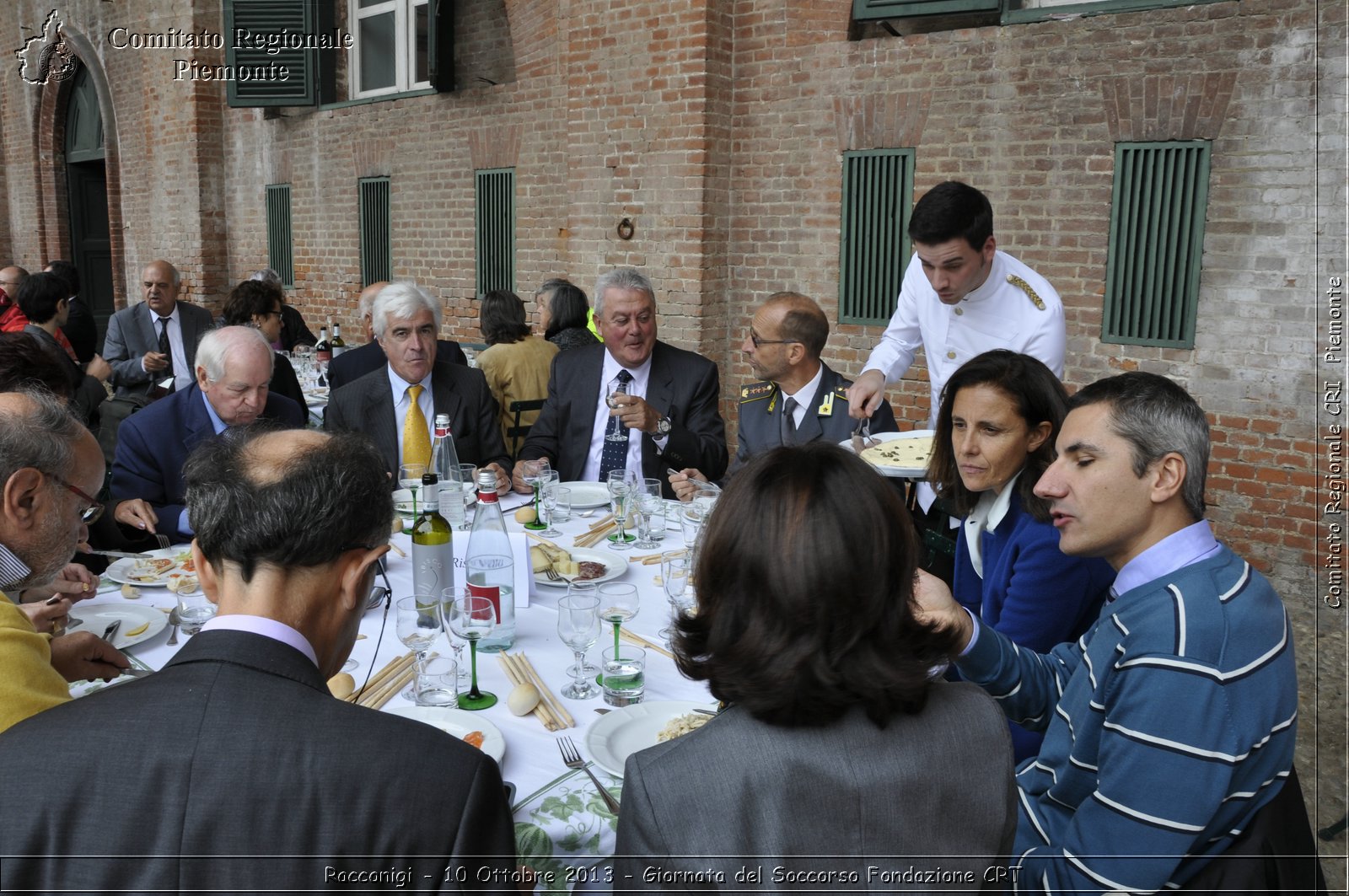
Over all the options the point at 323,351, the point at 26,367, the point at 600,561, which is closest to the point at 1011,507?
the point at 600,561

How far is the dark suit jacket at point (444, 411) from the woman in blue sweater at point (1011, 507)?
223cm

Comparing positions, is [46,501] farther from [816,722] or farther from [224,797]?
[816,722]

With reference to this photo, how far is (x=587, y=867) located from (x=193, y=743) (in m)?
0.69

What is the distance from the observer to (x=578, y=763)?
183 centimetres

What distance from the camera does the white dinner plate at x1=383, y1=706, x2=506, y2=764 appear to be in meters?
1.87

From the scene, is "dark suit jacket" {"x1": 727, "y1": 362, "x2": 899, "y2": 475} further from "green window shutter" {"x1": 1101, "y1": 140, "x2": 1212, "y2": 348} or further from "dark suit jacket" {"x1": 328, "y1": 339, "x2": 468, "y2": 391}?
"green window shutter" {"x1": 1101, "y1": 140, "x2": 1212, "y2": 348}

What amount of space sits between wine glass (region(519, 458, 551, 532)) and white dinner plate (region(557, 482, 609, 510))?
0.32 ft

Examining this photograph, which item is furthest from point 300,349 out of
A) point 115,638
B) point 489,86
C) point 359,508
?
point 359,508

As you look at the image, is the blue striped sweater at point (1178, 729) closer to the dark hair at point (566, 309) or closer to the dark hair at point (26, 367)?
the dark hair at point (26, 367)

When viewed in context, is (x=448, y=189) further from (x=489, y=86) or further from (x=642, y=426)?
(x=642, y=426)

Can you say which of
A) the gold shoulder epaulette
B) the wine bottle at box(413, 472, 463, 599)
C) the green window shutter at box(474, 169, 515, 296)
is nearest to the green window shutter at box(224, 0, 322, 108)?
the green window shutter at box(474, 169, 515, 296)

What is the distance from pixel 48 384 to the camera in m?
3.10

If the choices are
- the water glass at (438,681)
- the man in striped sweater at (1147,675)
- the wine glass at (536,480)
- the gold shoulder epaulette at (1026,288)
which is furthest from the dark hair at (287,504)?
the gold shoulder epaulette at (1026,288)

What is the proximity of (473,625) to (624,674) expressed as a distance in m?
0.35
